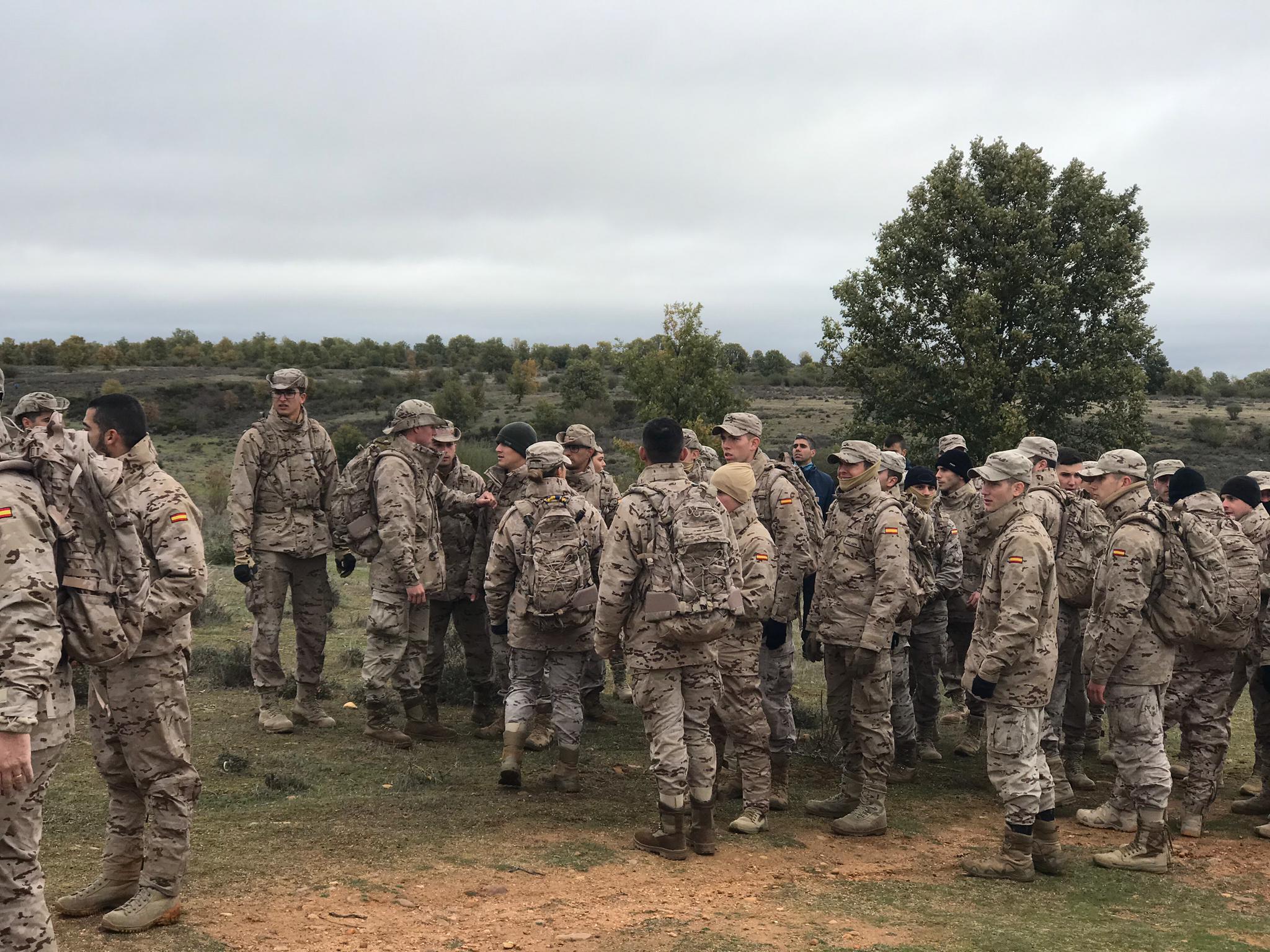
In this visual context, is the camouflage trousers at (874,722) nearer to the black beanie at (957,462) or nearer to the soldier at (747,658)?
the soldier at (747,658)

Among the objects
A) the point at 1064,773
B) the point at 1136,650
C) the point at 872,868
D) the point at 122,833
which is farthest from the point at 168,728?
the point at 1064,773

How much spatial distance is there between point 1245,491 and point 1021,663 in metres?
2.93

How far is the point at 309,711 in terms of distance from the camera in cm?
909

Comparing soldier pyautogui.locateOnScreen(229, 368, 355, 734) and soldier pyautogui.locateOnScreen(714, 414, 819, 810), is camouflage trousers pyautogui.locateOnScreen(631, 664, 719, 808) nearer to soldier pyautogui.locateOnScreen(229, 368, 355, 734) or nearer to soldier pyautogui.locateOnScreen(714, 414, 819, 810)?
soldier pyautogui.locateOnScreen(714, 414, 819, 810)

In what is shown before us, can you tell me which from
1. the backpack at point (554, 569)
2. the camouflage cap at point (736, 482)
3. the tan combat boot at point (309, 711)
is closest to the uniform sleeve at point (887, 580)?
the camouflage cap at point (736, 482)

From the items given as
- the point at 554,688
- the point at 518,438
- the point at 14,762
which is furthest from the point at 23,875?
the point at 518,438

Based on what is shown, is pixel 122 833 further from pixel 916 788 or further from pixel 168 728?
pixel 916 788

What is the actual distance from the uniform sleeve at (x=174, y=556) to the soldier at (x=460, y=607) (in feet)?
12.8

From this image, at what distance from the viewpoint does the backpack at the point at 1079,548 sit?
27.4 ft

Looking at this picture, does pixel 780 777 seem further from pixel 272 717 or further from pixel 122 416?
pixel 122 416

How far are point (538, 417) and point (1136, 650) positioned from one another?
4425 cm

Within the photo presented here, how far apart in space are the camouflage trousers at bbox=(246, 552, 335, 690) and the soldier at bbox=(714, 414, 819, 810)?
389 centimetres

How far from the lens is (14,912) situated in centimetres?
369

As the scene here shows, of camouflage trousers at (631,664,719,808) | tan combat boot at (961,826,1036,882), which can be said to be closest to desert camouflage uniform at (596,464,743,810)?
camouflage trousers at (631,664,719,808)
